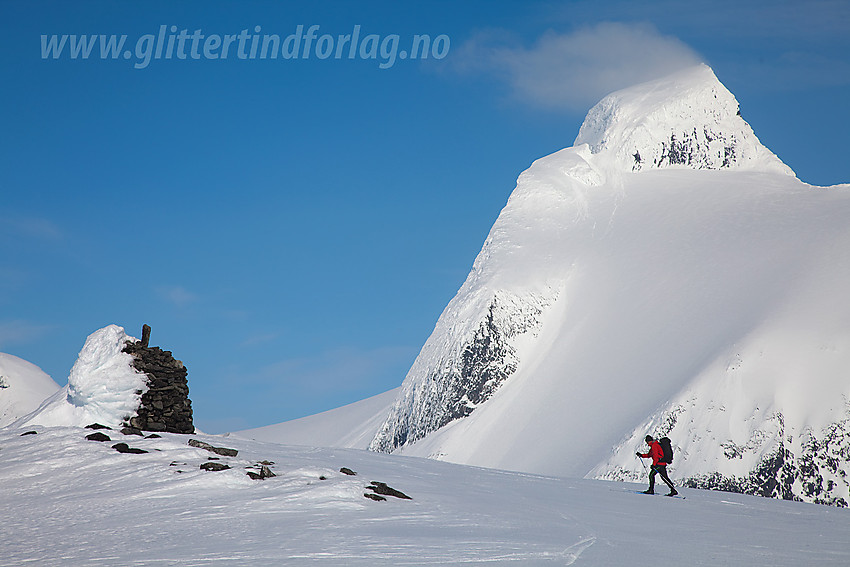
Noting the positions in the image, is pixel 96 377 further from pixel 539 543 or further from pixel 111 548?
pixel 539 543

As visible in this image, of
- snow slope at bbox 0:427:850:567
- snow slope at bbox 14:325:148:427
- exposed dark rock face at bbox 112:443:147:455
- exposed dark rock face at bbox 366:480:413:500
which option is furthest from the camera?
snow slope at bbox 14:325:148:427

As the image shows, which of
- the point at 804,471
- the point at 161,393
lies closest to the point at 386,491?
the point at 161,393

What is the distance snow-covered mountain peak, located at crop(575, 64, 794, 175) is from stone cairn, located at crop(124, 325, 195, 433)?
282ft

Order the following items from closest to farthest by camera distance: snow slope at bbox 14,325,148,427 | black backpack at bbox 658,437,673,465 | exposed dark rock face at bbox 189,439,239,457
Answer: exposed dark rock face at bbox 189,439,239,457, black backpack at bbox 658,437,673,465, snow slope at bbox 14,325,148,427

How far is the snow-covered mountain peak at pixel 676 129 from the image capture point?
102562mm

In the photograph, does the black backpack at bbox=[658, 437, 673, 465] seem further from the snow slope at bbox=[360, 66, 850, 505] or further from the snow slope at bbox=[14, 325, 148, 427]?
the snow slope at bbox=[360, 66, 850, 505]

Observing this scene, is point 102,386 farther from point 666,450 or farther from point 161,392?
point 666,450

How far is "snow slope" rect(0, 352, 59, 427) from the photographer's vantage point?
70.8m

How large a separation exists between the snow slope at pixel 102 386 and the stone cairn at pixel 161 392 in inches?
7.6

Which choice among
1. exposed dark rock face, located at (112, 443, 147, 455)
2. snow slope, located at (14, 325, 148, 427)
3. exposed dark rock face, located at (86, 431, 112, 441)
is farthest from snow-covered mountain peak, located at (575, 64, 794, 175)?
exposed dark rock face, located at (112, 443, 147, 455)

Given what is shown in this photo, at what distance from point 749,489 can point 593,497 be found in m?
39.4

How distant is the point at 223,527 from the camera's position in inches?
434

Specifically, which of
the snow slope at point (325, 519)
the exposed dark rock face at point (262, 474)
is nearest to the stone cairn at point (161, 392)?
the snow slope at point (325, 519)

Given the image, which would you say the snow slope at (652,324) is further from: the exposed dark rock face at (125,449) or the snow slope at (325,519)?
the exposed dark rock face at (125,449)
